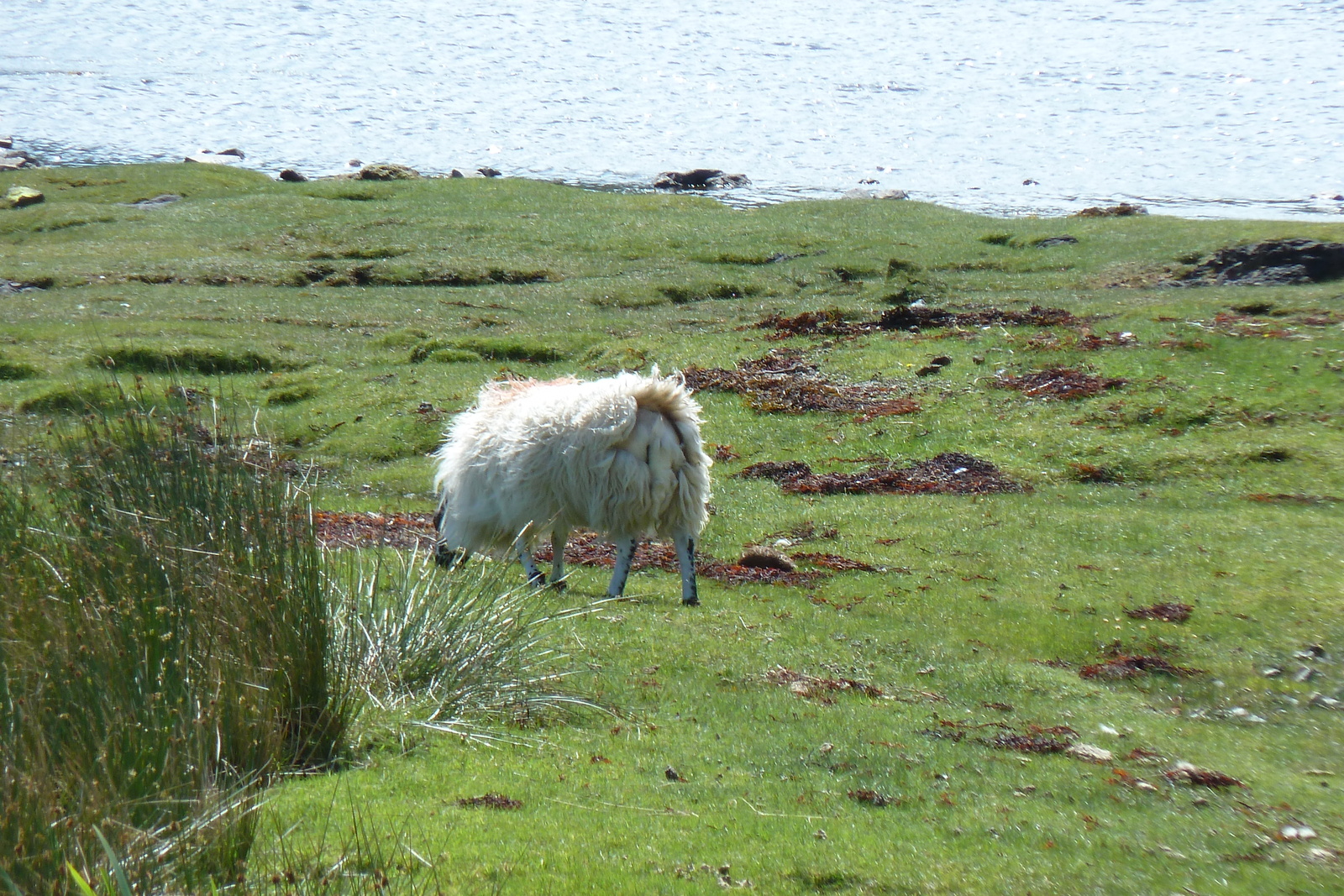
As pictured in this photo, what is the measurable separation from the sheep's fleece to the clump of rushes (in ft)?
13.6

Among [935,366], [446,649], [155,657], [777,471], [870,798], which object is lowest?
[777,471]

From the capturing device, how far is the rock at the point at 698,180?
65.7 meters

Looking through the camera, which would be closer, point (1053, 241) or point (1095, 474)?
point (1095, 474)

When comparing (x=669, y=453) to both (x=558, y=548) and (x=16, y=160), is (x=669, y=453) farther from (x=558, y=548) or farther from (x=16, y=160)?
(x=16, y=160)

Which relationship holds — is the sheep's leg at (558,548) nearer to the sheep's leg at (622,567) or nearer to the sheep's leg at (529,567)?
the sheep's leg at (529,567)

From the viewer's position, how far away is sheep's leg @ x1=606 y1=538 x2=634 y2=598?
12.9 metres

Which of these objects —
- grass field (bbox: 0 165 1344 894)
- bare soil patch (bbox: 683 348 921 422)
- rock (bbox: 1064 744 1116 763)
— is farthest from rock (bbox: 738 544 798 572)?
bare soil patch (bbox: 683 348 921 422)

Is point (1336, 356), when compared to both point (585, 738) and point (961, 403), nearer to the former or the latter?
point (961, 403)

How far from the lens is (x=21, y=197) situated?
48.6 meters

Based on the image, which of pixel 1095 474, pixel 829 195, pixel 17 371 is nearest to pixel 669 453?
pixel 1095 474

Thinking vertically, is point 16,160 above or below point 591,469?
above

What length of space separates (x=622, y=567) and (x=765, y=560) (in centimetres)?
233

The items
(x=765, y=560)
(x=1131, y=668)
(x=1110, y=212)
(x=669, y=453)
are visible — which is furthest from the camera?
(x=1110, y=212)

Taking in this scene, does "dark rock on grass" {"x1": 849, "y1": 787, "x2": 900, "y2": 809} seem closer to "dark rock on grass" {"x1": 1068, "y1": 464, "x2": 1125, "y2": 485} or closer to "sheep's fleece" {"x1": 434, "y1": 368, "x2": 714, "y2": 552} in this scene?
"sheep's fleece" {"x1": 434, "y1": 368, "x2": 714, "y2": 552}
